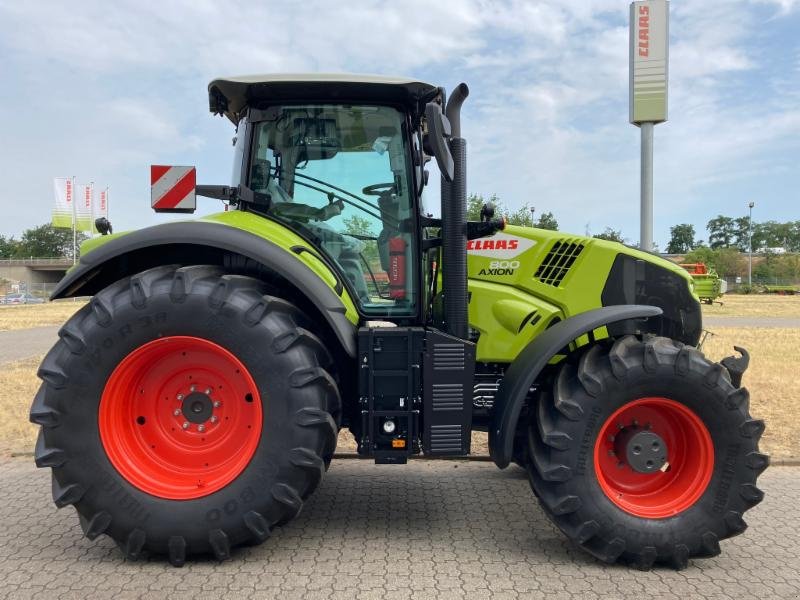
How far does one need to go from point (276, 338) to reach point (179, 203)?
92cm

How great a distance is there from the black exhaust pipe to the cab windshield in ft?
0.70

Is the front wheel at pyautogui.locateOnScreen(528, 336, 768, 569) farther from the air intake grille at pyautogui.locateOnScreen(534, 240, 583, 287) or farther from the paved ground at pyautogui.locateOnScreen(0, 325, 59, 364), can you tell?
the paved ground at pyautogui.locateOnScreen(0, 325, 59, 364)

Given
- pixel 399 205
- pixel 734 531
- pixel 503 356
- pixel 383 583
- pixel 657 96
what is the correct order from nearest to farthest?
pixel 383 583 < pixel 734 531 < pixel 399 205 < pixel 503 356 < pixel 657 96

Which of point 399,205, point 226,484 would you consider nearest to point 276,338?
point 226,484

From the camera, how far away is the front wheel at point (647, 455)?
2.97 m

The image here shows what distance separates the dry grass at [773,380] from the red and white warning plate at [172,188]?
4.82m

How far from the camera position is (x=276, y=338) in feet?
9.56

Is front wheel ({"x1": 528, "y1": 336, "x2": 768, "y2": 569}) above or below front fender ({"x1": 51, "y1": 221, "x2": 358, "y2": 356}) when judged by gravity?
below

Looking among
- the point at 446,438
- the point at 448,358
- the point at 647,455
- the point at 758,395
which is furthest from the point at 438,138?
the point at 758,395

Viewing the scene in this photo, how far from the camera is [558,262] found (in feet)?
12.3

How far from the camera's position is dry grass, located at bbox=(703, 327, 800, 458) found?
526 centimetres

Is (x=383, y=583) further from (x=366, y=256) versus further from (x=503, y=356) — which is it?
(x=366, y=256)

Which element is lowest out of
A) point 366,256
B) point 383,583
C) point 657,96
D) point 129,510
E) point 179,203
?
point 383,583

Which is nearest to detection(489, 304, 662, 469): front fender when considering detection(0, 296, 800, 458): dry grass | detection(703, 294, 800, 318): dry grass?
detection(0, 296, 800, 458): dry grass
